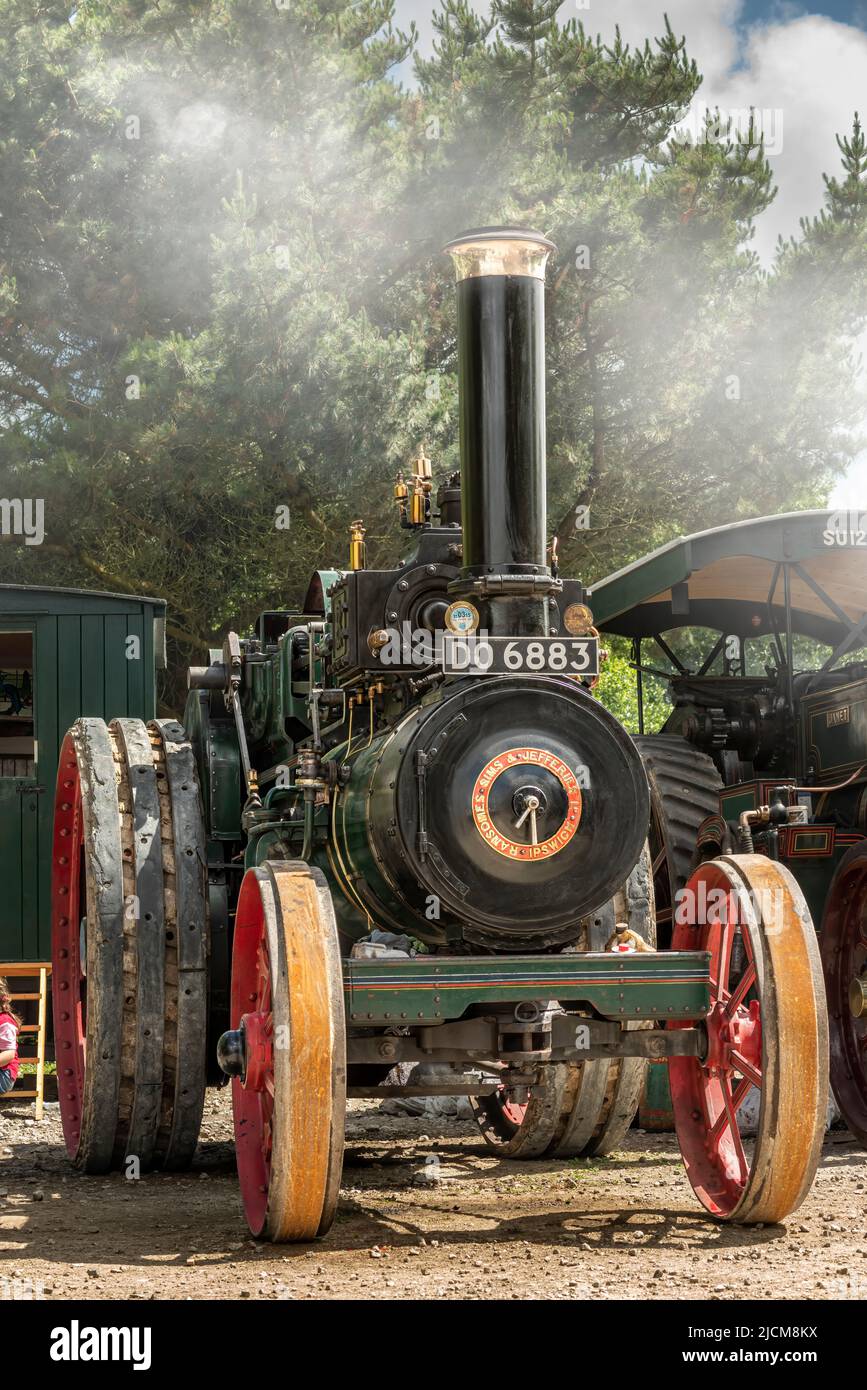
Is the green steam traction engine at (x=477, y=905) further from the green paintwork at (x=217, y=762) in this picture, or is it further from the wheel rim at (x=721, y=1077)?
the green paintwork at (x=217, y=762)

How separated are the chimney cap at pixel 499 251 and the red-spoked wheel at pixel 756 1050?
1.89 m

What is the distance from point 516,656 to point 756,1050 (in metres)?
1.32

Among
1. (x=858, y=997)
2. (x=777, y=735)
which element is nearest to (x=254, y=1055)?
(x=858, y=997)

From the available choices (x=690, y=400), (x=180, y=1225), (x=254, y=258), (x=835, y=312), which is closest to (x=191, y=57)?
(x=254, y=258)

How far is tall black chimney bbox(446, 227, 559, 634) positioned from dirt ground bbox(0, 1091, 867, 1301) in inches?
69.2

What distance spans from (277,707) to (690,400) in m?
9.24

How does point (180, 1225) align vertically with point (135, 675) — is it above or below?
below

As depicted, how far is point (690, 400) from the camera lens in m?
15.2

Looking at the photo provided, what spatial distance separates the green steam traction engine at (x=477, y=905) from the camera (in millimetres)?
4539

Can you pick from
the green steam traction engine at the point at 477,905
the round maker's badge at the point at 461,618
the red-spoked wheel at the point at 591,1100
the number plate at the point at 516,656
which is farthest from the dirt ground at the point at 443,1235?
the round maker's badge at the point at 461,618

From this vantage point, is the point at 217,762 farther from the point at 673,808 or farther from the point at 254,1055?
the point at 673,808

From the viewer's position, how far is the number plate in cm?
481

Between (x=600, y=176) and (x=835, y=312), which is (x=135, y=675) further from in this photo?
(x=835, y=312)

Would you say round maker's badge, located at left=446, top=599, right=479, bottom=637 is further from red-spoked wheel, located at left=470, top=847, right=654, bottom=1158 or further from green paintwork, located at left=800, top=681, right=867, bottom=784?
green paintwork, located at left=800, top=681, right=867, bottom=784
